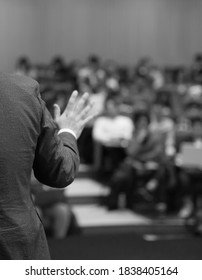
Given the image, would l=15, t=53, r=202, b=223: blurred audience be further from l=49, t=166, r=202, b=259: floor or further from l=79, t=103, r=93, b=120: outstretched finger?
l=79, t=103, r=93, b=120: outstretched finger

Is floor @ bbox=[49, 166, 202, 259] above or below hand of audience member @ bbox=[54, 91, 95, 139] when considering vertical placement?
below

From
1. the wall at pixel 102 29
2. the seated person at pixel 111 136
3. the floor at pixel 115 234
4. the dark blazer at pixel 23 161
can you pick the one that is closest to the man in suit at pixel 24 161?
the dark blazer at pixel 23 161

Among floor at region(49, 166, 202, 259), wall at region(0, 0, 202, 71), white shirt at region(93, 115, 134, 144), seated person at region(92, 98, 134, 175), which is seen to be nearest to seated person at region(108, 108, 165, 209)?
floor at region(49, 166, 202, 259)

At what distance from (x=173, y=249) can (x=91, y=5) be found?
1335 cm

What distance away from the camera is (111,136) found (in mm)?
8492

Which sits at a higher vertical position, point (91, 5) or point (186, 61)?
point (91, 5)

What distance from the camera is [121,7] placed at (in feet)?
52.9

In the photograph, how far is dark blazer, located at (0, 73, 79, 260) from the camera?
1.68 meters

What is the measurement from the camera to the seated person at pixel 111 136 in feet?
26.7

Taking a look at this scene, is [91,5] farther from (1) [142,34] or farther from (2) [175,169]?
(2) [175,169]

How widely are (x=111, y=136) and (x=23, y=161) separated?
22.3 feet

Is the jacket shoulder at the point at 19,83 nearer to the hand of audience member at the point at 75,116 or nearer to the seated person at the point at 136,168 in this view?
the hand of audience member at the point at 75,116
